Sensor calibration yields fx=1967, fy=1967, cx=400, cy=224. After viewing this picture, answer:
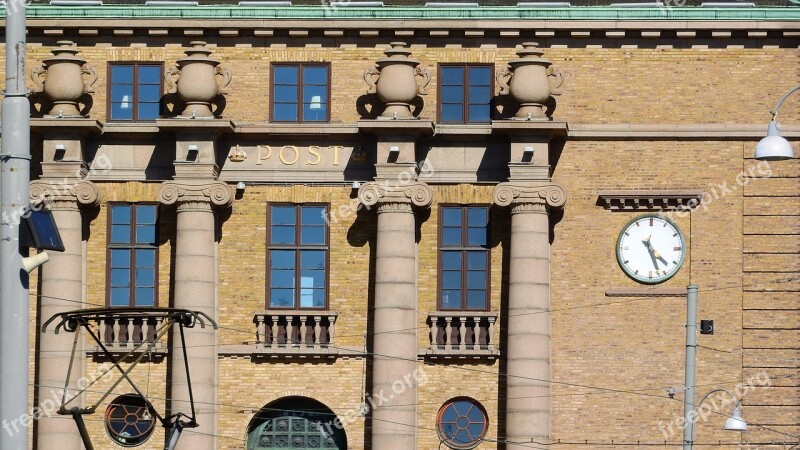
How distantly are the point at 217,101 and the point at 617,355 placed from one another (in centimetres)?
1136

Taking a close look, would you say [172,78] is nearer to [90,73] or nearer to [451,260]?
[90,73]

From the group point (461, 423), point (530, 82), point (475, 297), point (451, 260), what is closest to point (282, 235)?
point (451, 260)

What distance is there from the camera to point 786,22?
46.8 metres

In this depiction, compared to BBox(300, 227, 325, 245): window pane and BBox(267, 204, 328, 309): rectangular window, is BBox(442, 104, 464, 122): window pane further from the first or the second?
BBox(300, 227, 325, 245): window pane

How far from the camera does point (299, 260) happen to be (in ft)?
154

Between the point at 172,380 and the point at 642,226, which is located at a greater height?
the point at 642,226

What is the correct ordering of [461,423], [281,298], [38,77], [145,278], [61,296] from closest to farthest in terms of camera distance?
[61,296] < [461,423] < [281,298] < [145,278] < [38,77]

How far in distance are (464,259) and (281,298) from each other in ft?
14.7

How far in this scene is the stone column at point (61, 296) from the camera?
46344 mm

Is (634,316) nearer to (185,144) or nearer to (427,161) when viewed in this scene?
(427,161)

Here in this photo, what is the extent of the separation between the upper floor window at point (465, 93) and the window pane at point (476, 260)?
322 centimetres

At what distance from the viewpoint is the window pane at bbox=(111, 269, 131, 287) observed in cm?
4734

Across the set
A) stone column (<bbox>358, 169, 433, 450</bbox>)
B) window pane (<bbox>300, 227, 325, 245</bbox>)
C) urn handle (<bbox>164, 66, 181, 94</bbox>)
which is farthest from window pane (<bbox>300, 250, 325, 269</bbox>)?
urn handle (<bbox>164, 66, 181, 94</bbox>)

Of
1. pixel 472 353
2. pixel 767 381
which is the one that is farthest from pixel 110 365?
pixel 767 381
